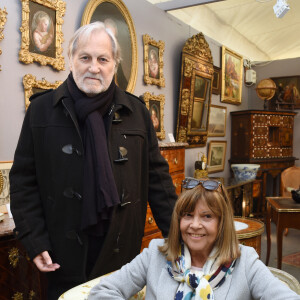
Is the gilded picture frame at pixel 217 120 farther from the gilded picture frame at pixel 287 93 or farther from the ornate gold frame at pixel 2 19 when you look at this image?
the ornate gold frame at pixel 2 19

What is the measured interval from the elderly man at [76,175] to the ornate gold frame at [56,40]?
1683 millimetres

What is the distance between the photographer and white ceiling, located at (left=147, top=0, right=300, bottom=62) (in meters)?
6.49

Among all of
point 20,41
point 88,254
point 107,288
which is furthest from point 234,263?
point 20,41

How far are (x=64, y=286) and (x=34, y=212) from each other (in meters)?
0.45

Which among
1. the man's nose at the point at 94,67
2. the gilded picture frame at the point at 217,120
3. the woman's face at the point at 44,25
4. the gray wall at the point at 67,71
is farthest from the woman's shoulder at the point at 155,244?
the gilded picture frame at the point at 217,120

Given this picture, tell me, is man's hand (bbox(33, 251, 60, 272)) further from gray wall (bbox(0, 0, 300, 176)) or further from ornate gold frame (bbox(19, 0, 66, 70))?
ornate gold frame (bbox(19, 0, 66, 70))

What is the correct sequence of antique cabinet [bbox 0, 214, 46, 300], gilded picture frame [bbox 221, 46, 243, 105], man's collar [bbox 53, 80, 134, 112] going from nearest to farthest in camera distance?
1. man's collar [bbox 53, 80, 134, 112]
2. antique cabinet [bbox 0, 214, 46, 300]
3. gilded picture frame [bbox 221, 46, 243, 105]

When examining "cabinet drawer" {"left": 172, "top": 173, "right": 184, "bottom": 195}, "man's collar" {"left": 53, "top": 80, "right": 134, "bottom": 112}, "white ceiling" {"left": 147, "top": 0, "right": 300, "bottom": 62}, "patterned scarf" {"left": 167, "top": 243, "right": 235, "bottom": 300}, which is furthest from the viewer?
"white ceiling" {"left": 147, "top": 0, "right": 300, "bottom": 62}

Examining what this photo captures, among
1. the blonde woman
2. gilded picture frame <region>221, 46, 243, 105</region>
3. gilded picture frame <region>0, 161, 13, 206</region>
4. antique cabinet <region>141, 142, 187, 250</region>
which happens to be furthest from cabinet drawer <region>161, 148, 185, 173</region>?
gilded picture frame <region>221, 46, 243, 105</region>

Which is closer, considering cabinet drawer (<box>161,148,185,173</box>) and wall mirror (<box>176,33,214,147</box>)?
cabinet drawer (<box>161,148,185,173</box>)

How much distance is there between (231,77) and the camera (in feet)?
27.3

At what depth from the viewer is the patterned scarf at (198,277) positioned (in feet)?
5.05

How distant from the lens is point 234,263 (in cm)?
162

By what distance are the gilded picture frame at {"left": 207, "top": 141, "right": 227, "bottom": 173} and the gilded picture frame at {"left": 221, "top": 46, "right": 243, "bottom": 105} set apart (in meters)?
1.02
